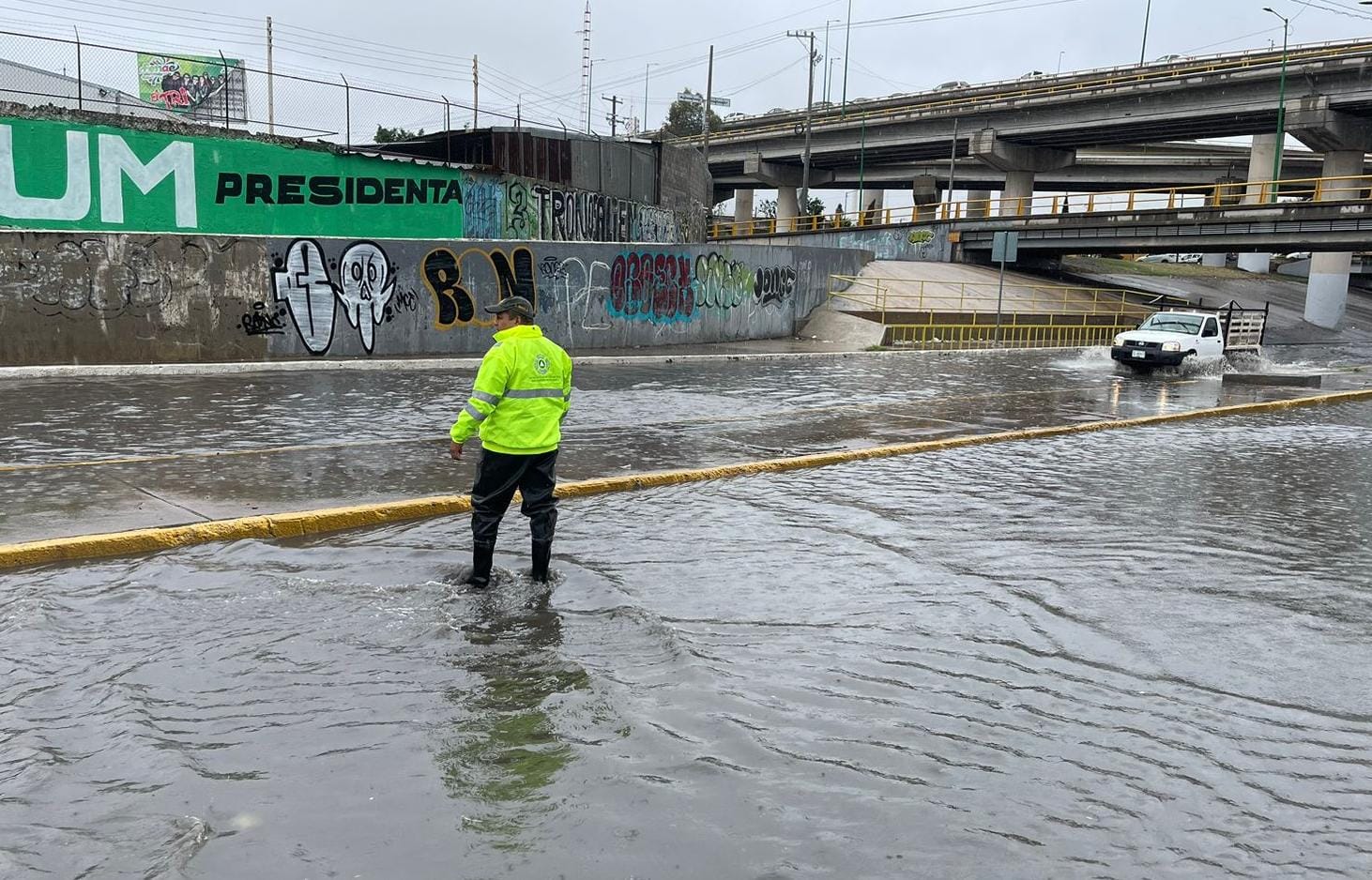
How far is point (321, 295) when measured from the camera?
2008 cm

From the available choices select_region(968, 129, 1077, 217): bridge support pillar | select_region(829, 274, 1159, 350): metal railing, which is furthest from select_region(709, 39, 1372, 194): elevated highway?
select_region(829, 274, 1159, 350): metal railing

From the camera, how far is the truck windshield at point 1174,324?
2544 cm

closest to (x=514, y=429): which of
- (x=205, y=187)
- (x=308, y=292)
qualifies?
Answer: (x=308, y=292)

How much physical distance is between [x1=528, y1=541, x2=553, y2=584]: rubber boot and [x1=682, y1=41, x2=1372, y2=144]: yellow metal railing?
58046 mm

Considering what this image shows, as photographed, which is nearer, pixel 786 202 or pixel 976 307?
pixel 976 307

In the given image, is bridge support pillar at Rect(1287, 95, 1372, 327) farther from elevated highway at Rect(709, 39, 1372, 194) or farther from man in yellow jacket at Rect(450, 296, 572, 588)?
man in yellow jacket at Rect(450, 296, 572, 588)

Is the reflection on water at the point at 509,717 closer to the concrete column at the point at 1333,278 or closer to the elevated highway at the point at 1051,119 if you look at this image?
the elevated highway at the point at 1051,119

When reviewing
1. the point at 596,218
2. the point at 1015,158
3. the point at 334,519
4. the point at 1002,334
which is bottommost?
the point at 334,519

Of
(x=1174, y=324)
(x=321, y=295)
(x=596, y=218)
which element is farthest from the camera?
(x=596, y=218)

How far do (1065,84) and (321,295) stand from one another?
6438 centimetres

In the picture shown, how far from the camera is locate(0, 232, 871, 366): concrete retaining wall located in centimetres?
1697

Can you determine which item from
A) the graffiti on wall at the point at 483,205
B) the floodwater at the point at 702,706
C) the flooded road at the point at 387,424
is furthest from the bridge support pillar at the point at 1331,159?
the floodwater at the point at 702,706

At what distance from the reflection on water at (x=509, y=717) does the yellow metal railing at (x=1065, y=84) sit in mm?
58836

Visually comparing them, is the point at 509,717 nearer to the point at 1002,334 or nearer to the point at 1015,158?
the point at 1002,334
